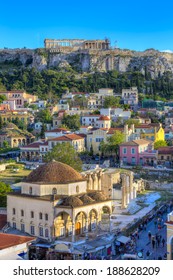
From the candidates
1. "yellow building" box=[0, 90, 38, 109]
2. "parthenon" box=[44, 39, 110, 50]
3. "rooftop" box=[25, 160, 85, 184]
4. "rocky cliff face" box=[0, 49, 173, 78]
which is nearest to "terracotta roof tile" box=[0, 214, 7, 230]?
"rooftop" box=[25, 160, 85, 184]

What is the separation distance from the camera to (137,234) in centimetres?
2572

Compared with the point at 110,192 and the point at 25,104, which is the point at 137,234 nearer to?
the point at 110,192

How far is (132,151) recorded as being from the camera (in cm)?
4928

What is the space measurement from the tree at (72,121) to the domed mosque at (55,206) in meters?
35.1

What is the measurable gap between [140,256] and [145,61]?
7628 centimetres

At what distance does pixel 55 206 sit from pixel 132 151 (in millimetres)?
25177

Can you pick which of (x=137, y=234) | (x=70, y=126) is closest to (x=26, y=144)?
(x=70, y=126)

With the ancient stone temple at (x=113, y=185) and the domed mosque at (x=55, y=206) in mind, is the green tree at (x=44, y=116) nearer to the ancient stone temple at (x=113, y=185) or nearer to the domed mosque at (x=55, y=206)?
the ancient stone temple at (x=113, y=185)

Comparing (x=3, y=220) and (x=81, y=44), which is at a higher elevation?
(x=81, y=44)

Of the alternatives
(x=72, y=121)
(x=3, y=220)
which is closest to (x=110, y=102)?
(x=72, y=121)

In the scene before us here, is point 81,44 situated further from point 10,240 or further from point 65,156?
point 10,240

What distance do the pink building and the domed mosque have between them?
72.9 feet

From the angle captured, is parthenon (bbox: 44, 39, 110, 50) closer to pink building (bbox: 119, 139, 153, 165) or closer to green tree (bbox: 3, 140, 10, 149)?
green tree (bbox: 3, 140, 10, 149)

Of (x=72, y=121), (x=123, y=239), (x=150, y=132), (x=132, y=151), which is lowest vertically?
(x=123, y=239)
